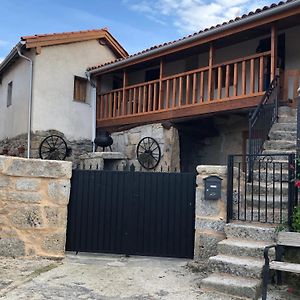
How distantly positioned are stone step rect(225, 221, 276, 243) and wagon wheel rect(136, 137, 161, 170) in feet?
17.3

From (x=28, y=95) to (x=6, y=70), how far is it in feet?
10.2

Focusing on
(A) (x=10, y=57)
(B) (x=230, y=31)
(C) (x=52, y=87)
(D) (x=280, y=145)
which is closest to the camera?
(D) (x=280, y=145)

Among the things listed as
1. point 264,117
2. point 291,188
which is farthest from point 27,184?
point 264,117

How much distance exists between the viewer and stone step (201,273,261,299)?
4.40 m

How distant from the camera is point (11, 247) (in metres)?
6.16

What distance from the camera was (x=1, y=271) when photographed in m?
5.39

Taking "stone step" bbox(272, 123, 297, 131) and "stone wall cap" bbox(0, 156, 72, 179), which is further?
"stone step" bbox(272, 123, 297, 131)

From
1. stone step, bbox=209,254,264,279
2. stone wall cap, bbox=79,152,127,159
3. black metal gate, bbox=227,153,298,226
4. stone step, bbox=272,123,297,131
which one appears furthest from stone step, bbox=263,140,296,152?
stone wall cap, bbox=79,152,127,159

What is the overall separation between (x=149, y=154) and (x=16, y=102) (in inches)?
207

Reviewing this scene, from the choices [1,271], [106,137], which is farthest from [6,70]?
[1,271]

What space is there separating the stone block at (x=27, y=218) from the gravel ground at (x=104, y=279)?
21.0 inches

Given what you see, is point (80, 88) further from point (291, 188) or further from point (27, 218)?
point (291, 188)

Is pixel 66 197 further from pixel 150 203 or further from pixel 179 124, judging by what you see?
pixel 179 124

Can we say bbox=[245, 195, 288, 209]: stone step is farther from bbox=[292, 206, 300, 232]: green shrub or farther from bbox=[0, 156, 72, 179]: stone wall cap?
bbox=[0, 156, 72, 179]: stone wall cap
